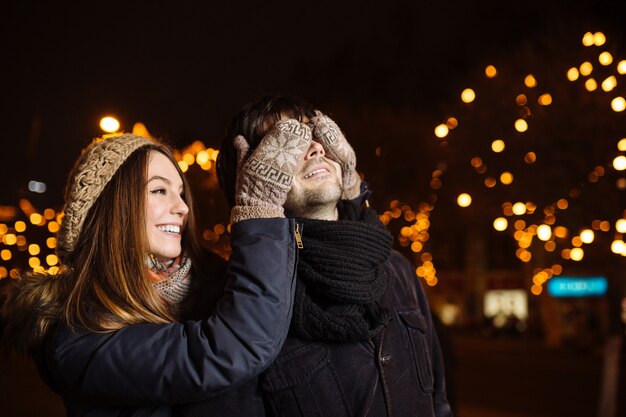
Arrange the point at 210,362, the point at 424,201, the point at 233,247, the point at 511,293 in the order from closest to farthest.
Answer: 1. the point at 210,362
2. the point at 233,247
3. the point at 424,201
4. the point at 511,293

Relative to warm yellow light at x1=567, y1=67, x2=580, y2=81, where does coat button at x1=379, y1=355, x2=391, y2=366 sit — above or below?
below

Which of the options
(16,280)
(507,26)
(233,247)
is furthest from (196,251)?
(507,26)

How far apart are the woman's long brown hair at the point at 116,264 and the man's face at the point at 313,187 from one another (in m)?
0.66

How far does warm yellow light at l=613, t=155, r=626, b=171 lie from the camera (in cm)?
564

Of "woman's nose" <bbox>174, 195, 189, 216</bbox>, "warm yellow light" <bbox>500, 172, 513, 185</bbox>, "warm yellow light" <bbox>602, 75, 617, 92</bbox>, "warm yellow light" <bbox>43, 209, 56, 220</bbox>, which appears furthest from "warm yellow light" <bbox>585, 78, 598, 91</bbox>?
"warm yellow light" <bbox>43, 209, 56, 220</bbox>

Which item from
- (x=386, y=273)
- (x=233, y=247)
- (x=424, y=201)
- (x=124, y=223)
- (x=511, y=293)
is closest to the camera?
(x=233, y=247)

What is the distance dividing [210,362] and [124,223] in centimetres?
79

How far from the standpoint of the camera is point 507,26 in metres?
11.4

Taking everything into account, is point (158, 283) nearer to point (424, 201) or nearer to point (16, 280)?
point (16, 280)

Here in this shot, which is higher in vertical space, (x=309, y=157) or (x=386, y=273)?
Result: (x=309, y=157)

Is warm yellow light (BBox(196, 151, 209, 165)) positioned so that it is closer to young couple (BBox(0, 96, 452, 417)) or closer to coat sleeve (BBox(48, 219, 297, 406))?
young couple (BBox(0, 96, 452, 417))

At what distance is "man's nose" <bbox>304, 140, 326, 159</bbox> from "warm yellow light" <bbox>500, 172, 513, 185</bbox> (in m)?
4.85

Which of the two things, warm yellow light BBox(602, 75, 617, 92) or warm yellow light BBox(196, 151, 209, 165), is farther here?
warm yellow light BBox(196, 151, 209, 165)

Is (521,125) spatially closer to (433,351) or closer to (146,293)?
(433,351)
